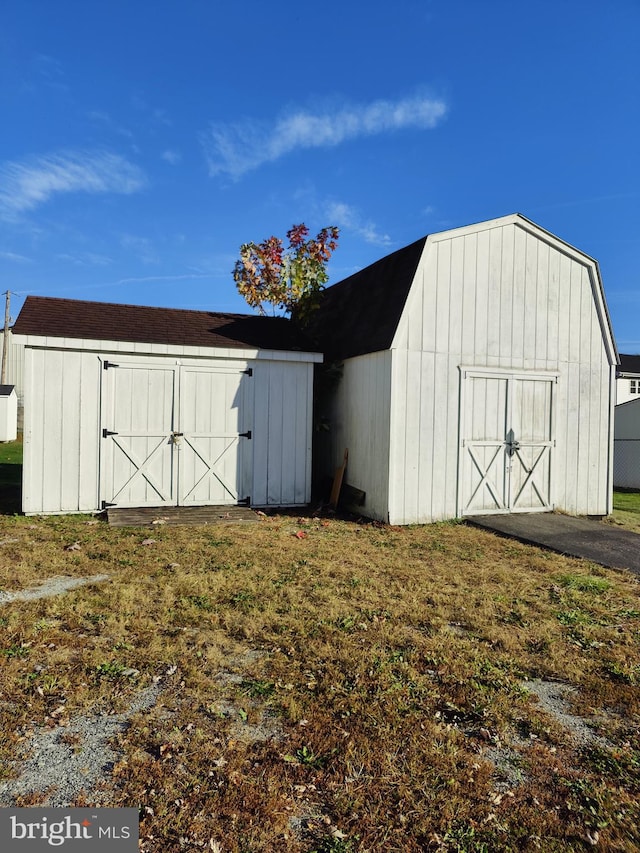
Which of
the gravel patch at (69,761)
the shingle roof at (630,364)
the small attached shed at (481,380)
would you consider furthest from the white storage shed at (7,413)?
the shingle roof at (630,364)

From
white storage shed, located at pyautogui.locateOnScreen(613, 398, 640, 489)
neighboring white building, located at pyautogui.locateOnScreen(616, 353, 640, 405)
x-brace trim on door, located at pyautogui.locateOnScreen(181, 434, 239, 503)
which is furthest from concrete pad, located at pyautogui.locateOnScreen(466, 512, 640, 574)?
neighboring white building, located at pyautogui.locateOnScreen(616, 353, 640, 405)

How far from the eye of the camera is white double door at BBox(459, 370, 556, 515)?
954cm

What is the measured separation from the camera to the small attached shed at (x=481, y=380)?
29.9 ft

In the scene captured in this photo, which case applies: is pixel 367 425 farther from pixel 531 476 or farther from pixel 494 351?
pixel 531 476

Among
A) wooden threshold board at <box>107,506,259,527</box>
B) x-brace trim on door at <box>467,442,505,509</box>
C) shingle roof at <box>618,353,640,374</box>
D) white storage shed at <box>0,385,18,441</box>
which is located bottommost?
wooden threshold board at <box>107,506,259,527</box>

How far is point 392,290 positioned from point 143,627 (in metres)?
7.25

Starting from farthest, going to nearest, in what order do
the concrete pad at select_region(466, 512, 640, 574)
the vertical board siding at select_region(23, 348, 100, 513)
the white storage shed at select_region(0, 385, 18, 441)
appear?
the white storage shed at select_region(0, 385, 18, 441) → the vertical board siding at select_region(23, 348, 100, 513) → the concrete pad at select_region(466, 512, 640, 574)

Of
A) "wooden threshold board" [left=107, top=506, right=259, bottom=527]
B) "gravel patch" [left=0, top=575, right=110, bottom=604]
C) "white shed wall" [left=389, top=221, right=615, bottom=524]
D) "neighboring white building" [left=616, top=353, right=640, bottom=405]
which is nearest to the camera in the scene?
"gravel patch" [left=0, top=575, right=110, bottom=604]

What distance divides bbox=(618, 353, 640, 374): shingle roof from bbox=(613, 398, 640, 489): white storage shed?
1125cm

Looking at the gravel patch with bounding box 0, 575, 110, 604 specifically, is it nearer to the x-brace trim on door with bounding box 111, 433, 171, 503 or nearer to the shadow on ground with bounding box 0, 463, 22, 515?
the x-brace trim on door with bounding box 111, 433, 171, 503

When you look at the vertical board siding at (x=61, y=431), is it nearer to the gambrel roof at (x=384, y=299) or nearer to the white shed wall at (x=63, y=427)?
the white shed wall at (x=63, y=427)

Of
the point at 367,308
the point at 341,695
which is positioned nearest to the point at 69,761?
the point at 341,695

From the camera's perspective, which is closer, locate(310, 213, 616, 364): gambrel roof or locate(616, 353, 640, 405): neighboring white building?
locate(310, 213, 616, 364): gambrel roof

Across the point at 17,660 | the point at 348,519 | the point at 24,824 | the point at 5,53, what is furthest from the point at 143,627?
the point at 5,53
